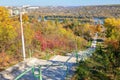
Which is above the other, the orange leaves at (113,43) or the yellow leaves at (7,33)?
the orange leaves at (113,43)

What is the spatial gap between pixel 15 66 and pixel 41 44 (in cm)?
577

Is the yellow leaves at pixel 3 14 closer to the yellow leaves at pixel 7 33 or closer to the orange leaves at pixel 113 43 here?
the yellow leaves at pixel 7 33

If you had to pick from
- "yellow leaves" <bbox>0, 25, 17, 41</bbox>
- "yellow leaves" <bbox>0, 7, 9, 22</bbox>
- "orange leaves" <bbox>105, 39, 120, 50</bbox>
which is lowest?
"yellow leaves" <bbox>0, 25, 17, 41</bbox>

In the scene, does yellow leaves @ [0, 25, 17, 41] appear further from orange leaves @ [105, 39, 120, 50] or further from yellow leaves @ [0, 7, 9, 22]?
orange leaves @ [105, 39, 120, 50]

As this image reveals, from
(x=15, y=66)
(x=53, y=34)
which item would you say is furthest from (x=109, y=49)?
(x=53, y=34)

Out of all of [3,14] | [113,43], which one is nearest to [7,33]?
[3,14]

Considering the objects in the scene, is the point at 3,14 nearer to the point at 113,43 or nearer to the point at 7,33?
the point at 7,33

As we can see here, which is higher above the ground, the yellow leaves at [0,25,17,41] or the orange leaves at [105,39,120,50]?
the orange leaves at [105,39,120,50]

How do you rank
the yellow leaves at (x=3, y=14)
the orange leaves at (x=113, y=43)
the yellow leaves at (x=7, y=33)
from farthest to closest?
the yellow leaves at (x=3, y=14) → the yellow leaves at (x=7, y=33) → the orange leaves at (x=113, y=43)

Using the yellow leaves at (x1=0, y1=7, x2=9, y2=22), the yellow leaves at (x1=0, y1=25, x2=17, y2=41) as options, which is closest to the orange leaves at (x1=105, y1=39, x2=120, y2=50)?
the yellow leaves at (x1=0, y1=25, x2=17, y2=41)

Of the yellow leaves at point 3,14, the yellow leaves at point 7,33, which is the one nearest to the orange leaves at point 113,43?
the yellow leaves at point 7,33

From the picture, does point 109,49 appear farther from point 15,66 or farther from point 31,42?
point 31,42

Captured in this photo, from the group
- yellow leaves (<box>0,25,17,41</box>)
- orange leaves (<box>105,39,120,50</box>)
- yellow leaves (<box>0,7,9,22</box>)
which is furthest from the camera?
yellow leaves (<box>0,7,9,22</box>)

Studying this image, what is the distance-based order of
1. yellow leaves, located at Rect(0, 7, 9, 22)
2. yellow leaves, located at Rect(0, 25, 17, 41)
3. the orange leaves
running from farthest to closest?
yellow leaves, located at Rect(0, 7, 9, 22), yellow leaves, located at Rect(0, 25, 17, 41), the orange leaves
